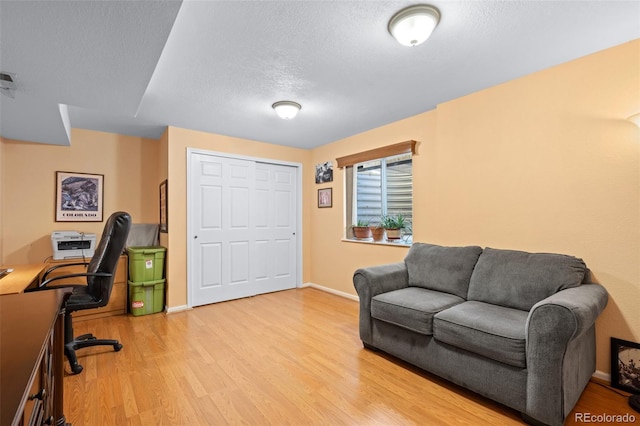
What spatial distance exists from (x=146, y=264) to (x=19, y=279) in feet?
4.36

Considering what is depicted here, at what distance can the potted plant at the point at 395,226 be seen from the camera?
3705 mm

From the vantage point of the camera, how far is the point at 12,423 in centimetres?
51

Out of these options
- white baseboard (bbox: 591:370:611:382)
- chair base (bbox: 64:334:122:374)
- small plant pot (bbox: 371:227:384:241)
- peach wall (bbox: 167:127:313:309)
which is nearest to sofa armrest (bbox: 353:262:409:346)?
small plant pot (bbox: 371:227:384:241)

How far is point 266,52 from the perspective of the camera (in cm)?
209

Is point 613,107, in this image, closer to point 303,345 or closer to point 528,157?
point 528,157

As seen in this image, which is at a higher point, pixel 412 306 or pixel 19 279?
pixel 19 279

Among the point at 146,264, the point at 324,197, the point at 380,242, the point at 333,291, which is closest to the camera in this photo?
the point at 146,264

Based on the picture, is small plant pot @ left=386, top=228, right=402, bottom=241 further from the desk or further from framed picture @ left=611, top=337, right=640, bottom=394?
the desk

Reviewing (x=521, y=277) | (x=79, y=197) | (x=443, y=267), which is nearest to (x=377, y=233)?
(x=443, y=267)

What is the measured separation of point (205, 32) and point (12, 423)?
2.00 m

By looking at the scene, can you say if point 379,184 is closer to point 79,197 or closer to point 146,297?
point 146,297

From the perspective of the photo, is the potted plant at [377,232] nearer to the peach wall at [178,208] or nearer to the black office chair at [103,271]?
the peach wall at [178,208]

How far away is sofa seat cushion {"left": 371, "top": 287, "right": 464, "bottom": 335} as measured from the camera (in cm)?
214

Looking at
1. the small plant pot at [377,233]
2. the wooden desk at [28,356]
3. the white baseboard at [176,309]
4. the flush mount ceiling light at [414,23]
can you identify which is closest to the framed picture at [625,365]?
the small plant pot at [377,233]
